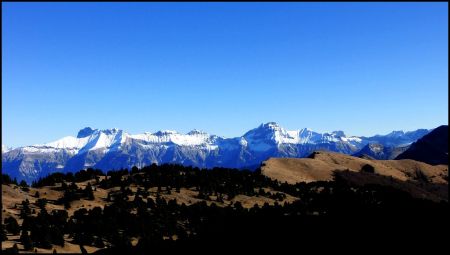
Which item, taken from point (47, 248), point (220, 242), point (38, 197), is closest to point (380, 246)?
point (220, 242)

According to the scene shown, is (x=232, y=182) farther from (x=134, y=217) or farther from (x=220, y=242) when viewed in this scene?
(x=220, y=242)

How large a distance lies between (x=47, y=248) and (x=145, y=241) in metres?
17.3

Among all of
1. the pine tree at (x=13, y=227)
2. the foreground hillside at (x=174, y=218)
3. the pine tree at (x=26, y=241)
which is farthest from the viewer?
the foreground hillside at (x=174, y=218)

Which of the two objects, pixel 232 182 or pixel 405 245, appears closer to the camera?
pixel 405 245

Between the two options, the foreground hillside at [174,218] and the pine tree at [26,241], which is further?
the foreground hillside at [174,218]

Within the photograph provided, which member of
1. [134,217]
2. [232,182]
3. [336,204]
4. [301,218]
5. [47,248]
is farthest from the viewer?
[232,182]

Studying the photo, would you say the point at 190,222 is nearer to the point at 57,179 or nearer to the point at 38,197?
the point at 38,197

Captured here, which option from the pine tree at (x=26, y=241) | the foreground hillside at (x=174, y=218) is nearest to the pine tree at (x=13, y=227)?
the foreground hillside at (x=174, y=218)

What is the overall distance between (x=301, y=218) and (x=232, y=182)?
60.5 m

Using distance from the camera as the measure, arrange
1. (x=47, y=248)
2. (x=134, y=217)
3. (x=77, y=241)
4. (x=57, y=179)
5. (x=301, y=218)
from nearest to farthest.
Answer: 1. (x=47, y=248)
2. (x=77, y=241)
3. (x=134, y=217)
4. (x=301, y=218)
5. (x=57, y=179)

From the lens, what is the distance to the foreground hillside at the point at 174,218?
8325 cm

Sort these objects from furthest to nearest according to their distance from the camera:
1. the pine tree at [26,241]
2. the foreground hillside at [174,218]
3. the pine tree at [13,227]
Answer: the foreground hillside at [174,218], the pine tree at [13,227], the pine tree at [26,241]

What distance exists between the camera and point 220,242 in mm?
86188

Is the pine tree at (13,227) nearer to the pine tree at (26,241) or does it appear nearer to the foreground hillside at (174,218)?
the foreground hillside at (174,218)
